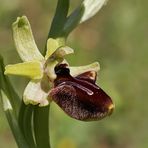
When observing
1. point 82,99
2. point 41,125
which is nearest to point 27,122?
point 41,125

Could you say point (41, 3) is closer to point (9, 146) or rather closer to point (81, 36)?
point (81, 36)

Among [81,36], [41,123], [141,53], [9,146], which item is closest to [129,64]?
[141,53]

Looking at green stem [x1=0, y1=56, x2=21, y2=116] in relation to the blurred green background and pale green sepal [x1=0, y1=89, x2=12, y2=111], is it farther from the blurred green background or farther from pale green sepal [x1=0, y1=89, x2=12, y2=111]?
the blurred green background

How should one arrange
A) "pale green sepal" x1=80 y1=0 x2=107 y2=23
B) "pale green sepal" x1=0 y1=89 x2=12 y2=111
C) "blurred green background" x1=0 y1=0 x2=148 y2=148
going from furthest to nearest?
"blurred green background" x1=0 y1=0 x2=148 y2=148 < "pale green sepal" x1=80 y1=0 x2=107 y2=23 < "pale green sepal" x1=0 y1=89 x2=12 y2=111

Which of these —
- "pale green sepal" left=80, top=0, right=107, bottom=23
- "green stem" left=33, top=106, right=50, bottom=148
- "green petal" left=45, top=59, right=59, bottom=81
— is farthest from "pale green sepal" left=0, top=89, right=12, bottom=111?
"pale green sepal" left=80, top=0, right=107, bottom=23

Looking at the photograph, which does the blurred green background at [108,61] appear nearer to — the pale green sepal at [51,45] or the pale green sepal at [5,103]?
the pale green sepal at [5,103]

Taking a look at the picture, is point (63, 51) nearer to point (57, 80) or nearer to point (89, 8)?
point (57, 80)

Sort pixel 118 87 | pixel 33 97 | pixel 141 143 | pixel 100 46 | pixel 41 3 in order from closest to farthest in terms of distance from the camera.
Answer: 1. pixel 33 97
2. pixel 141 143
3. pixel 118 87
4. pixel 100 46
5. pixel 41 3
